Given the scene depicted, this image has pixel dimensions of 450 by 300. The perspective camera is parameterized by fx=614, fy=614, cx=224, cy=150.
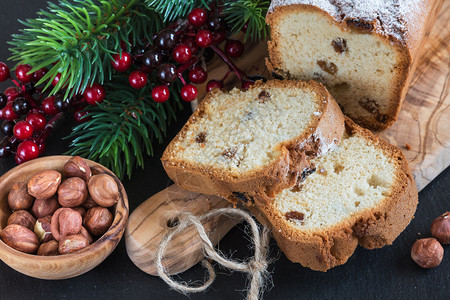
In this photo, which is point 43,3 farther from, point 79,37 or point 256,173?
point 256,173

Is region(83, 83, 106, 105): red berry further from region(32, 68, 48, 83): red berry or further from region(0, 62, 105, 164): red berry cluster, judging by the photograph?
region(32, 68, 48, 83): red berry

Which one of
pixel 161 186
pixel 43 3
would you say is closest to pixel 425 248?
pixel 161 186

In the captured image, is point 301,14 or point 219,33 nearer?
point 301,14

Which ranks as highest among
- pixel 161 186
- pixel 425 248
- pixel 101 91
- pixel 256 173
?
pixel 101 91

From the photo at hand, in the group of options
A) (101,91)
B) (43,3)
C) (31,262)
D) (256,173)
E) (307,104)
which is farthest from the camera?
(43,3)

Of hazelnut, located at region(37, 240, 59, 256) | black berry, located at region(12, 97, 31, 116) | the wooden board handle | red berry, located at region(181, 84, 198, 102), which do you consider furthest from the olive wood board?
black berry, located at region(12, 97, 31, 116)

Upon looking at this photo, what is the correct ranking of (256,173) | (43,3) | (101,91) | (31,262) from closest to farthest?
1. (31,262)
2. (256,173)
3. (101,91)
4. (43,3)

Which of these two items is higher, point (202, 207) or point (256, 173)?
point (256, 173)
